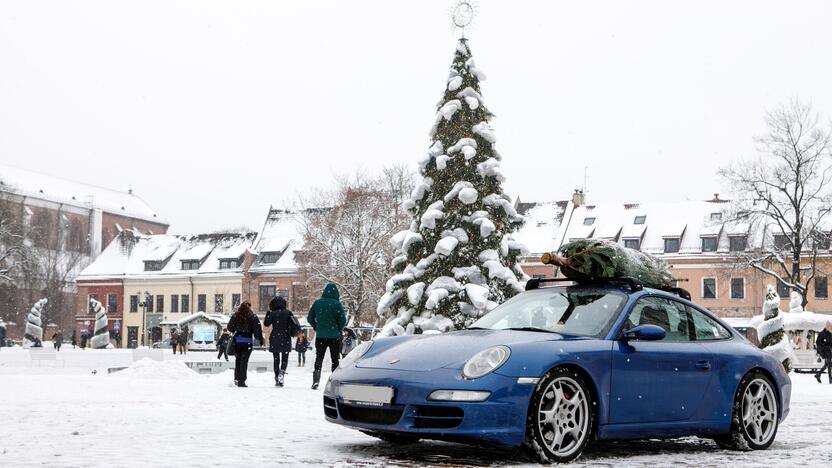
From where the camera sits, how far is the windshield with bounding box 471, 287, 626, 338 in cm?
802

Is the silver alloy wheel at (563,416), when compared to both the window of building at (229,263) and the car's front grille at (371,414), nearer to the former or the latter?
the car's front grille at (371,414)

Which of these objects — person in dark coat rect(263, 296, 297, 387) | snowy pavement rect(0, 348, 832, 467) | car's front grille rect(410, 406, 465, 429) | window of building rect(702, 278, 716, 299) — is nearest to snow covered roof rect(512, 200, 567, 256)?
window of building rect(702, 278, 716, 299)

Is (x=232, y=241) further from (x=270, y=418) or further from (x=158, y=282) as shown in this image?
(x=270, y=418)

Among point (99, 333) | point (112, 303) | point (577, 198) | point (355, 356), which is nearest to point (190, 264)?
point (112, 303)

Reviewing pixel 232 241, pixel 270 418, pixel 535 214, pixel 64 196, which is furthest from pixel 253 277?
pixel 270 418

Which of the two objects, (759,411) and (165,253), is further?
(165,253)

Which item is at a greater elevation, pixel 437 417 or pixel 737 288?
pixel 737 288

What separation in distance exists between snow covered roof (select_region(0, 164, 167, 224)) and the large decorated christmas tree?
9129 centimetres

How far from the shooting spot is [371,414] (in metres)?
7.46

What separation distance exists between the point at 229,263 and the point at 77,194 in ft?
144

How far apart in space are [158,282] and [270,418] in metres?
78.6

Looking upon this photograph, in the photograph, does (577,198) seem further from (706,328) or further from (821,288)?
(706,328)

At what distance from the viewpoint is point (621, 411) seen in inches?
303

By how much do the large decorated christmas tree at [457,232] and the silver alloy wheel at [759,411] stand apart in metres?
13.6
